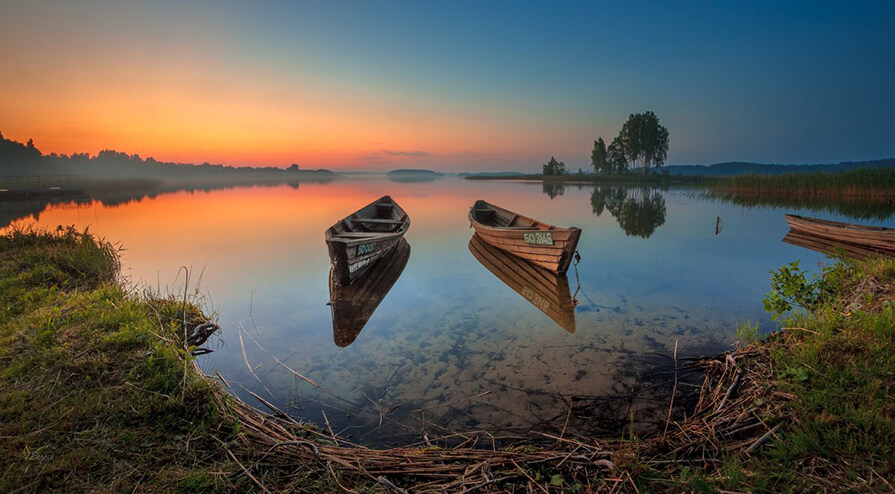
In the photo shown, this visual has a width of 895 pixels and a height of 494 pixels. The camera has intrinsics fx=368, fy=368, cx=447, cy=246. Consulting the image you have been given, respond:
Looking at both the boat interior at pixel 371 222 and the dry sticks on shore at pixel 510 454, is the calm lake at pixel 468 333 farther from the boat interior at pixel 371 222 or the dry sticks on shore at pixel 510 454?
the boat interior at pixel 371 222

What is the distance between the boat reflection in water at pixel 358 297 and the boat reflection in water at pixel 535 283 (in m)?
2.92

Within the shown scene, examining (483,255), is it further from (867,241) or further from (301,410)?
(867,241)

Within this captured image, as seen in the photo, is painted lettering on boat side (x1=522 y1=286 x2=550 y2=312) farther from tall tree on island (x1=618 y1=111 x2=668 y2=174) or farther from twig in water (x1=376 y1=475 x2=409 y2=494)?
tall tree on island (x1=618 y1=111 x2=668 y2=174)

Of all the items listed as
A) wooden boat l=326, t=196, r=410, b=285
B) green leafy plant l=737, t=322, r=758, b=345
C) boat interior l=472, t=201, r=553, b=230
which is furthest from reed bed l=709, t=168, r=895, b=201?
wooden boat l=326, t=196, r=410, b=285

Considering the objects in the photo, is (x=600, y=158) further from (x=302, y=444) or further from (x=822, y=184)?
(x=302, y=444)

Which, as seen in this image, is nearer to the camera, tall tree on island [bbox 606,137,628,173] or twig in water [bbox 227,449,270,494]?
twig in water [bbox 227,449,270,494]

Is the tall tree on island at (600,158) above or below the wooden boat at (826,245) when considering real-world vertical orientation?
above

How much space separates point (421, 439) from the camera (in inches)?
142

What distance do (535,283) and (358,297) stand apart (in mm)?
4356

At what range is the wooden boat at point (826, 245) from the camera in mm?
10391

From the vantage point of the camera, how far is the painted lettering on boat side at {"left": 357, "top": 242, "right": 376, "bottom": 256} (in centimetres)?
884

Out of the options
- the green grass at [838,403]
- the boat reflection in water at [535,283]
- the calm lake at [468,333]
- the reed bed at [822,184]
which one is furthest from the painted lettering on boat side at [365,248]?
the reed bed at [822,184]

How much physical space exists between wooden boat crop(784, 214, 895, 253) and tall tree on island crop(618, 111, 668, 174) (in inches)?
2693

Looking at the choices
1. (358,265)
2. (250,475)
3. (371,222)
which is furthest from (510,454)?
(371,222)
